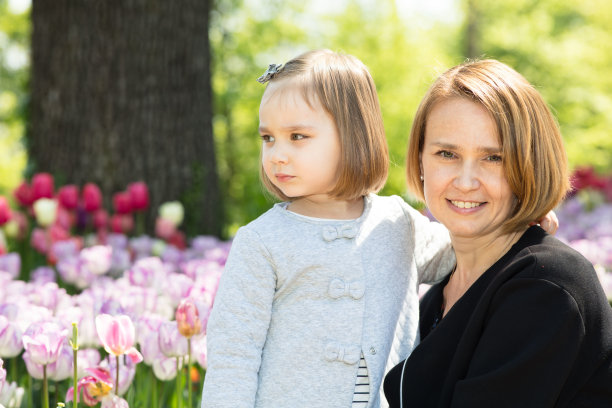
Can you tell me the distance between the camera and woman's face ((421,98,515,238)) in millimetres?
2064

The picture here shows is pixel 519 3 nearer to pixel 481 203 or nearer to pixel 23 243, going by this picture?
pixel 23 243

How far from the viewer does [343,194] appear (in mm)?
2232

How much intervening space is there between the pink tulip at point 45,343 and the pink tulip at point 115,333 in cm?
14

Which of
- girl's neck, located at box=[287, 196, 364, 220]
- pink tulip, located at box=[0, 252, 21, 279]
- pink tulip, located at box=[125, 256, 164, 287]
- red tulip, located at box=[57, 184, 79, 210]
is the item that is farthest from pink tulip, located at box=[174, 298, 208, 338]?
red tulip, located at box=[57, 184, 79, 210]

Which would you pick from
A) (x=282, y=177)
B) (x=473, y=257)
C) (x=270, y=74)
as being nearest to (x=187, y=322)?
(x=282, y=177)

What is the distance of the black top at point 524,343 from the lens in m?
1.78

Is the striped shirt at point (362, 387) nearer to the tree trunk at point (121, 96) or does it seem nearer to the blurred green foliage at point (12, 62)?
the tree trunk at point (121, 96)

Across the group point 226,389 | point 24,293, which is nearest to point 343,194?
point 226,389

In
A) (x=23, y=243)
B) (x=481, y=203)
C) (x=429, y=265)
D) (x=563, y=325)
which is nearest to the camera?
(x=563, y=325)

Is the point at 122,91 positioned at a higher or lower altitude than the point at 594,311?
higher

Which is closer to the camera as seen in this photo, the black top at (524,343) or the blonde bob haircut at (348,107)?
the black top at (524,343)

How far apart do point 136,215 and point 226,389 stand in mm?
3299

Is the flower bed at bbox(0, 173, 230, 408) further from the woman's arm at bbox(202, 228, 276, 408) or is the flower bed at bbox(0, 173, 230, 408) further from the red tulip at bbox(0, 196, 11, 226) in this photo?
the woman's arm at bbox(202, 228, 276, 408)

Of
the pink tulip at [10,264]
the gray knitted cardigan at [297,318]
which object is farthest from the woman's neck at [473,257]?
the pink tulip at [10,264]
